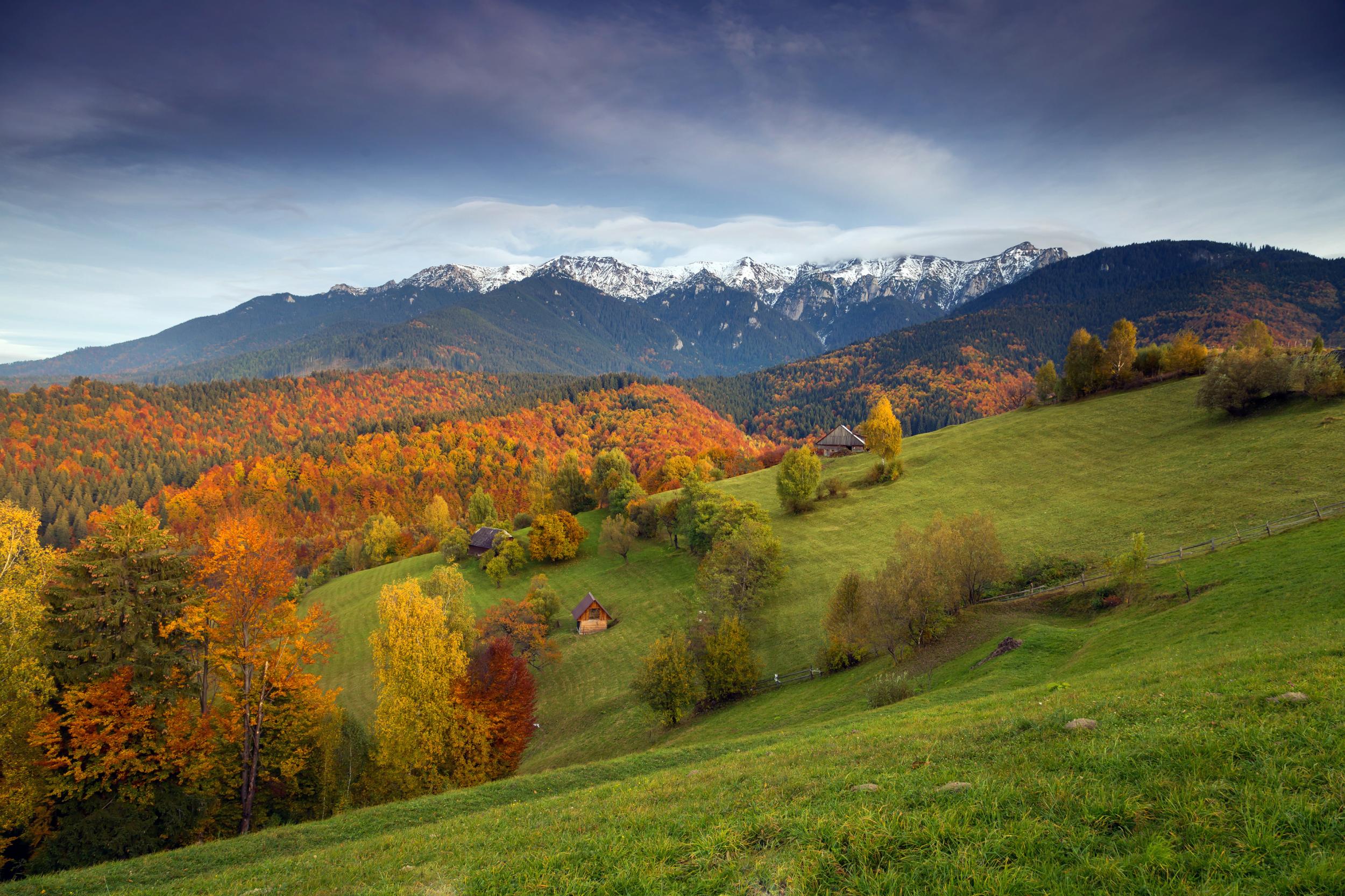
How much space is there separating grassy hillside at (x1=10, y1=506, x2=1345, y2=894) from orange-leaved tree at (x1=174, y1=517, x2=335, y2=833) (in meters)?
6.83

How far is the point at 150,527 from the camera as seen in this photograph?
2127 cm

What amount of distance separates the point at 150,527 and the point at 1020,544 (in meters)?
52.9

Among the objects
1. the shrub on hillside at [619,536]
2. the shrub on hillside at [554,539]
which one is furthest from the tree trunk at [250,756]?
the shrub on hillside at [554,539]

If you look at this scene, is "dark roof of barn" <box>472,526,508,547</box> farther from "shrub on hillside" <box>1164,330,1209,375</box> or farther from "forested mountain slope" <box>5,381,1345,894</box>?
"shrub on hillside" <box>1164,330,1209,375</box>

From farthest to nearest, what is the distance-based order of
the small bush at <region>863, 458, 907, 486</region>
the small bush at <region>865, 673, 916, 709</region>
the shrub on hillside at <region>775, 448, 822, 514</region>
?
the small bush at <region>863, 458, 907, 486</region>, the shrub on hillside at <region>775, 448, 822, 514</region>, the small bush at <region>865, 673, 916, 709</region>

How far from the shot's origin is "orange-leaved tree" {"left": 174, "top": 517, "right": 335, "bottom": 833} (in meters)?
21.4

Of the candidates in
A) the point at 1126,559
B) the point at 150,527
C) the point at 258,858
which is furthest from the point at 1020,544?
the point at 150,527

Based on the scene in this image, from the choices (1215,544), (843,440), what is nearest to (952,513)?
(1215,544)

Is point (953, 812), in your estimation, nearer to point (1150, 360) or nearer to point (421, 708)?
point (421, 708)

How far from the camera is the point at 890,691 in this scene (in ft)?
80.6

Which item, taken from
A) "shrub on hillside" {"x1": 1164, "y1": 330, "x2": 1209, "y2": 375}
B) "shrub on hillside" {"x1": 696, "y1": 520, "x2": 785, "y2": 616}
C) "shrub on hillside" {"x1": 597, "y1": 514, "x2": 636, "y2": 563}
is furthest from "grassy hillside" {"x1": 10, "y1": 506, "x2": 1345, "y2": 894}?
"shrub on hillside" {"x1": 1164, "y1": 330, "x2": 1209, "y2": 375}

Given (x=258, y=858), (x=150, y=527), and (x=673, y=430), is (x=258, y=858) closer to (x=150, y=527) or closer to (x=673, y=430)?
(x=150, y=527)

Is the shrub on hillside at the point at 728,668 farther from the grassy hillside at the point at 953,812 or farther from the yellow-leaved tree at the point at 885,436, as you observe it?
the yellow-leaved tree at the point at 885,436

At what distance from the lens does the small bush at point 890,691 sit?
957 inches
